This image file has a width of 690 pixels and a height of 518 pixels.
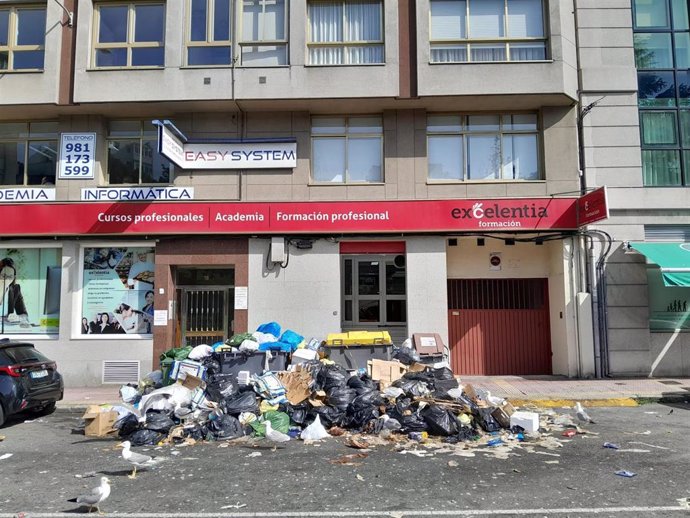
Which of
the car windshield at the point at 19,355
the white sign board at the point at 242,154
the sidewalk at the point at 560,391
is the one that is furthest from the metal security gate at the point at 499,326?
the car windshield at the point at 19,355

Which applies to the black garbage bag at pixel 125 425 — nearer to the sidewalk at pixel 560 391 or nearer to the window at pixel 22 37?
the sidewalk at pixel 560 391

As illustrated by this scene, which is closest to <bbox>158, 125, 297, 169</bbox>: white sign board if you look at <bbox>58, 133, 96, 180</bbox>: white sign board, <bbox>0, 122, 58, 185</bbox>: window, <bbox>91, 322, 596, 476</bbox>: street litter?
<bbox>58, 133, 96, 180</bbox>: white sign board

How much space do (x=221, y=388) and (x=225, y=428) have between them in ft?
3.43

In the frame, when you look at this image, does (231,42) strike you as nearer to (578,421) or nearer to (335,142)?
(335,142)

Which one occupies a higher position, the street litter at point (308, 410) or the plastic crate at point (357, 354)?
the plastic crate at point (357, 354)

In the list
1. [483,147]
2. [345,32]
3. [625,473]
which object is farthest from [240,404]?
[345,32]

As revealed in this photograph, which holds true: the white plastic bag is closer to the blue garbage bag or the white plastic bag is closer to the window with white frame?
the blue garbage bag

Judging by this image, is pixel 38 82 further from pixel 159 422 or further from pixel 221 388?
pixel 159 422

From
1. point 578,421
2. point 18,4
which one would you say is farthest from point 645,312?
point 18,4

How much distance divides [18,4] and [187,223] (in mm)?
7457

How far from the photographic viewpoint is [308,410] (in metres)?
8.52

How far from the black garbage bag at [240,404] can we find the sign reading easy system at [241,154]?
633cm

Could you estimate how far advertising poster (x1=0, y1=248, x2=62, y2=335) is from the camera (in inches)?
518

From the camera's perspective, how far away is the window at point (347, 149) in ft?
43.5
